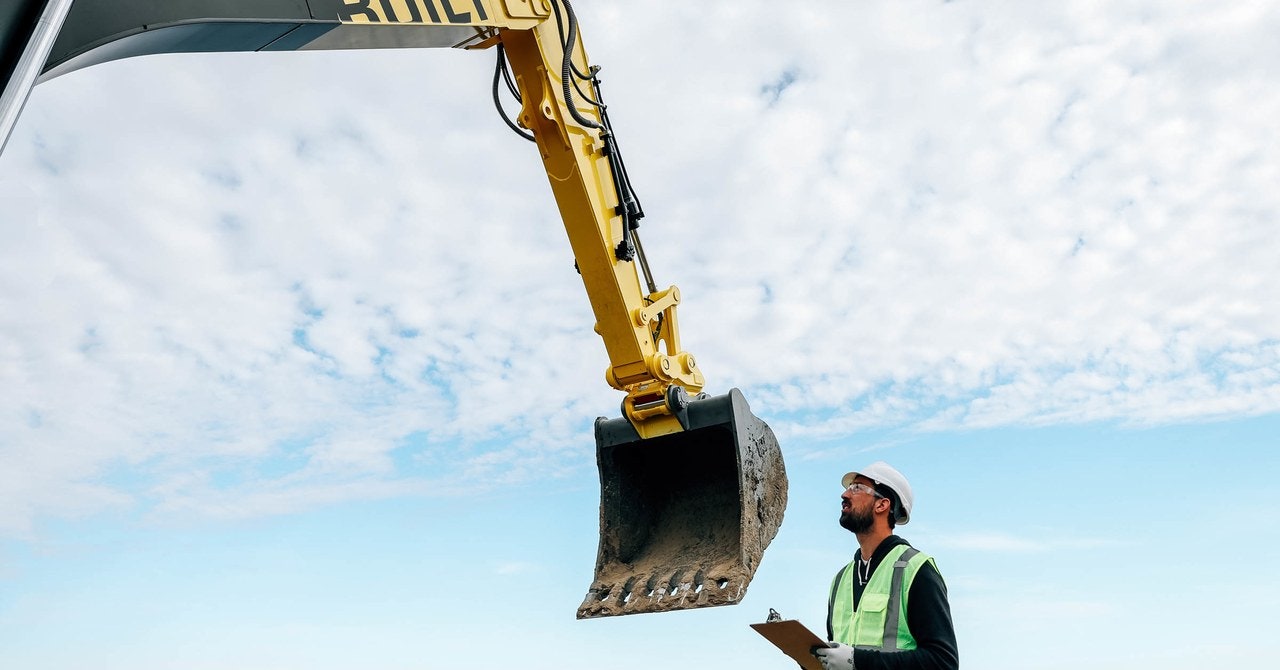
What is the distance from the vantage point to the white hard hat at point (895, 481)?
3.96 meters

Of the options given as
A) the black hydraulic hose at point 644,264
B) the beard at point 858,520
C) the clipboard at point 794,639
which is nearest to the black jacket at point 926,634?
the clipboard at point 794,639

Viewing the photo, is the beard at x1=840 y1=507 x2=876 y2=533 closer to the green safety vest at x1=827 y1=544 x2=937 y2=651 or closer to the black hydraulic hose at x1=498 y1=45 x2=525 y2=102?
the green safety vest at x1=827 y1=544 x2=937 y2=651

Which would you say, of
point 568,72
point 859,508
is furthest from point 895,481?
point 568,72

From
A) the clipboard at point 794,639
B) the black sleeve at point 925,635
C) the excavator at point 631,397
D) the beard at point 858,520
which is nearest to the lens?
the black sleeve at point 925,635

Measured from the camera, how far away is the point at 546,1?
224 inches

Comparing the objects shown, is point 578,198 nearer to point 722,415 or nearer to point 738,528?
point 722,415

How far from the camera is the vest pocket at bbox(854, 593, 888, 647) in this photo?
3.67 metres

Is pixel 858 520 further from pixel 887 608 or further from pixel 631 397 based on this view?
pixel 631 397

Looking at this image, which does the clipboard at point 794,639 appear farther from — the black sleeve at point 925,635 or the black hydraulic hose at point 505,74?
the black hydraulic hose at point 505,74

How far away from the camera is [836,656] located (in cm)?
357

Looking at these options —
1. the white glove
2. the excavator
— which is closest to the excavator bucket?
the excavator

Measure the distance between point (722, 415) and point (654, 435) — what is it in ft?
1.39

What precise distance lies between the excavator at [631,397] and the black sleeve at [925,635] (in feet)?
6.43

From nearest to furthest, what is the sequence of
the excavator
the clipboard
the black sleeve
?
1. the black sleeve
2. the clipboard
3. the excavator
